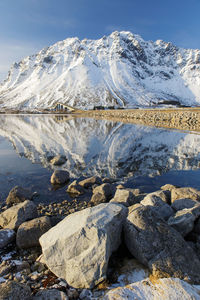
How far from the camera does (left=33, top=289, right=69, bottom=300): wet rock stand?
411 centimetres

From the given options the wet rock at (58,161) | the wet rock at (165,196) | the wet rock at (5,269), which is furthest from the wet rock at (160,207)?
the wet rock at (58,161)

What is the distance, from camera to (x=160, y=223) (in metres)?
5.50

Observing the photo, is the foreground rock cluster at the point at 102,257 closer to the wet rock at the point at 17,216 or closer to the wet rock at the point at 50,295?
the wet rock at the point at 50,295

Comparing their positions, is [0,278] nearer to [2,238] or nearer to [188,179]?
[2,238]

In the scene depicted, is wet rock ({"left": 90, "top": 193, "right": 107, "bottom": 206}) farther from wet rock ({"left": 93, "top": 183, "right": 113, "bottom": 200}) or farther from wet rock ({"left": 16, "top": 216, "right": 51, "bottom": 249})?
wet rock ({"left": 16, "top": 216, "right": 51, "bottom": 249})

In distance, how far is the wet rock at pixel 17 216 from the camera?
7882mm

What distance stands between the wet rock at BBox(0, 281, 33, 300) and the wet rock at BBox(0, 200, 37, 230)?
421 centimetres

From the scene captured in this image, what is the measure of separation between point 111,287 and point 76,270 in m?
1.00

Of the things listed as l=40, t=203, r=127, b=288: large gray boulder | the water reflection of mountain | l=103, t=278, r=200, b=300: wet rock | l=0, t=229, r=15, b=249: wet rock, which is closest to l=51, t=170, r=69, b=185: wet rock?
the water reflection of mountain

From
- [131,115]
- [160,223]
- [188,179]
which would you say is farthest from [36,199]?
[131,115]

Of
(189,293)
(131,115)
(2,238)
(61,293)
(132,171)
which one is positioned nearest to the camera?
(189,293)

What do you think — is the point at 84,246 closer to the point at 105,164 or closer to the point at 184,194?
the point at 184,194

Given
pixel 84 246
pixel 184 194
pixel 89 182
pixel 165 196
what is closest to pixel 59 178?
pixel 89 182

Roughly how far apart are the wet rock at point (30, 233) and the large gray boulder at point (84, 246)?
1.75 m
